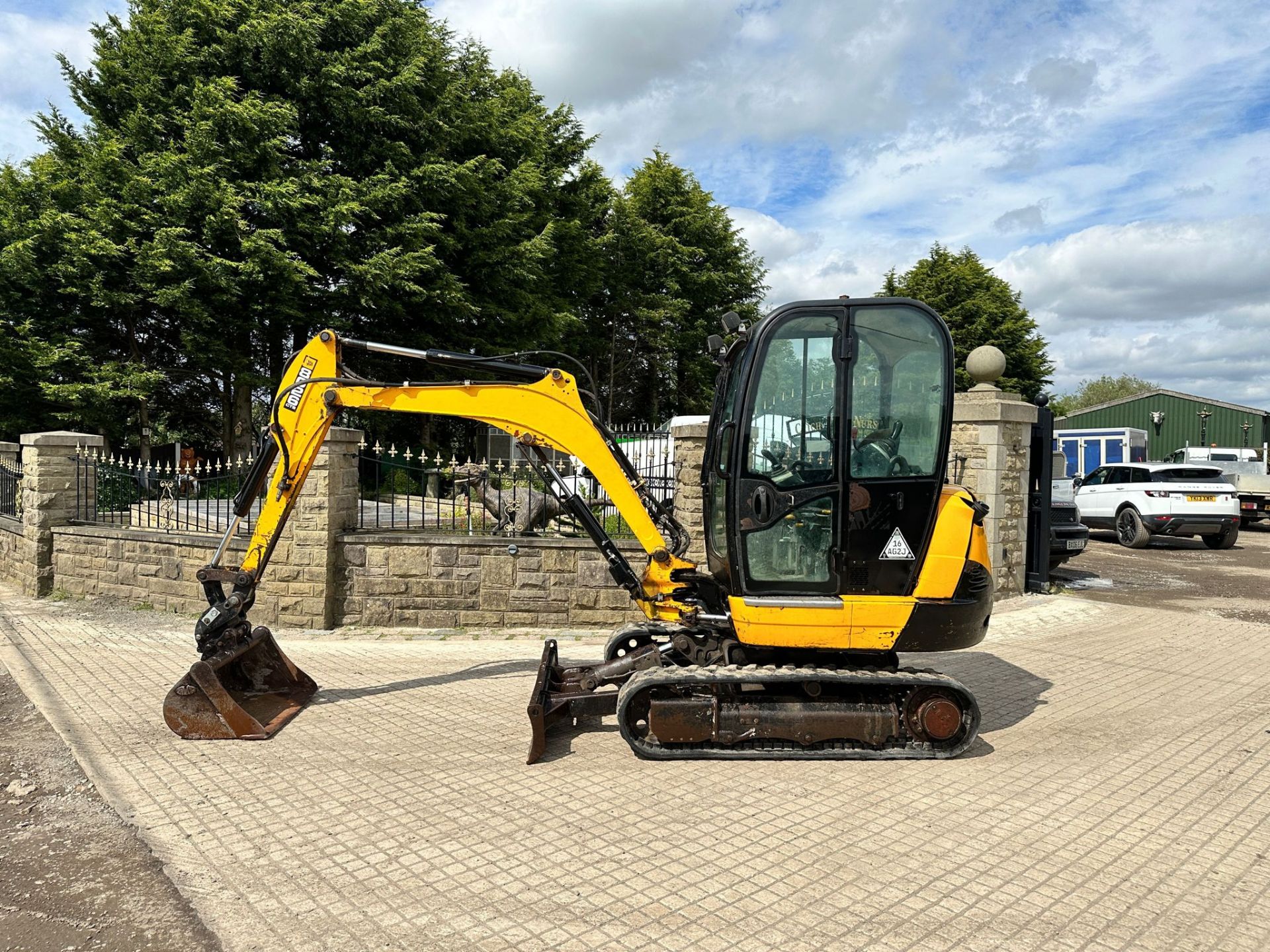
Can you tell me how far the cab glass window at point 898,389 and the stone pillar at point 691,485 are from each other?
4.01 m

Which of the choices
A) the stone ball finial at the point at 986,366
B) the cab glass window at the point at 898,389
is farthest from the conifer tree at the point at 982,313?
the cab glass window at the point at 898,389

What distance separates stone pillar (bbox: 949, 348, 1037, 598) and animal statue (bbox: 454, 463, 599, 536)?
17.0 feet

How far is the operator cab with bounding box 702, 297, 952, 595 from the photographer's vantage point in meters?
4.82

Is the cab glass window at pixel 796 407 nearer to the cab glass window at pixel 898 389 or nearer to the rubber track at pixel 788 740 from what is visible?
the cab glass window at pixel 898 389

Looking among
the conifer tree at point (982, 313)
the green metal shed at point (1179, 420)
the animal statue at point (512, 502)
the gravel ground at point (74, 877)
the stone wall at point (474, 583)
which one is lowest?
the gravel ground at point (74, 877)

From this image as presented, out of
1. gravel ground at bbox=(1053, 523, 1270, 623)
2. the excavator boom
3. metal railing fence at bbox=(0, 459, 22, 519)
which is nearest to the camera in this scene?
the excavator boom

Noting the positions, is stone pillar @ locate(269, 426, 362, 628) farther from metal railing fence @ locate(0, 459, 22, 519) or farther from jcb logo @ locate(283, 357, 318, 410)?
metal railing fence @ locate(0, 459, 22, 519)

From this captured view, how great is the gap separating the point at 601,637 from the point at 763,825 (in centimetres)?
450

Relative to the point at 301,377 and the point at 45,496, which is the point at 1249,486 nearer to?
the point at 301,377

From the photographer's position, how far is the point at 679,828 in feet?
13.1

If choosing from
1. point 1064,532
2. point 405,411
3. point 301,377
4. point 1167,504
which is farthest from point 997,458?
point 1167,504

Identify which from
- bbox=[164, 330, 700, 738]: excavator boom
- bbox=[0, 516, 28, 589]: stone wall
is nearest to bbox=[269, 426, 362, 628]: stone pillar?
bbox=[164, 330, 700, 738]: excavator boom

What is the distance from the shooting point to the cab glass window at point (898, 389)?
483cm

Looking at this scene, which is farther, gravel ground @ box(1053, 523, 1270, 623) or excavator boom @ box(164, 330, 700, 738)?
gravel ground @ box(1053, 523, 1270, 623)
